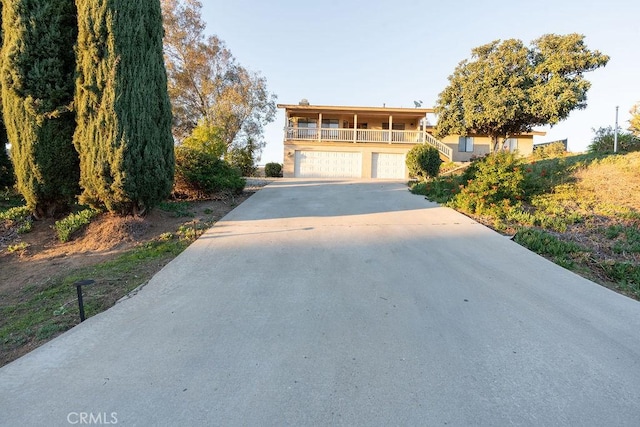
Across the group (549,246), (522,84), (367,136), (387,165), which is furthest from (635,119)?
(367,136)

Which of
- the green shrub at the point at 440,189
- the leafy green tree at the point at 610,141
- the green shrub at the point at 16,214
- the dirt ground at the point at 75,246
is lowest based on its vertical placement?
the dirt ground at the point at 75,246

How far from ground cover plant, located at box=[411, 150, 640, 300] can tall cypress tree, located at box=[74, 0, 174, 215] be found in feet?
23.6

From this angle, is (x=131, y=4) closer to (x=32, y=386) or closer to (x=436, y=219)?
(x=32, y=386)

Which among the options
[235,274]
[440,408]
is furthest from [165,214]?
[440,408]

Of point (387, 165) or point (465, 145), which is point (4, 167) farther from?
point (465, 145)

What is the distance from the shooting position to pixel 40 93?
5.90 metres

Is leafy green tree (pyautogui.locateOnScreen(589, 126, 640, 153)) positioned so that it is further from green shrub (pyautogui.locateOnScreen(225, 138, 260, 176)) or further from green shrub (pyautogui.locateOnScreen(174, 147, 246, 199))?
green shrub (pyautogui.locateOnScreen(225, 138, 260, 176))

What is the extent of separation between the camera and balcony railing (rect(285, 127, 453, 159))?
2094 centimetres

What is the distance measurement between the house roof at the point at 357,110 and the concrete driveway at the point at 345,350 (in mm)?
17699

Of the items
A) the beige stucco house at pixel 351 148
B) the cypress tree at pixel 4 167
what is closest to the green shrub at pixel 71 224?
the cypress tree at pixel 4 167

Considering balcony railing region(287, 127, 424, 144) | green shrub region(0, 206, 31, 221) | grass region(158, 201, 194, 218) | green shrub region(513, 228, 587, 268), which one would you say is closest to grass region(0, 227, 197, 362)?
grass region(158, 201, 194, 218)

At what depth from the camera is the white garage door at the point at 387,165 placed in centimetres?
2103

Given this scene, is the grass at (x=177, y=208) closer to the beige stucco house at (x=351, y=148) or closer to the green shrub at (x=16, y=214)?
the green shrub at (x=16, y=214)

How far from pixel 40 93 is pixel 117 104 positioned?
153cm
